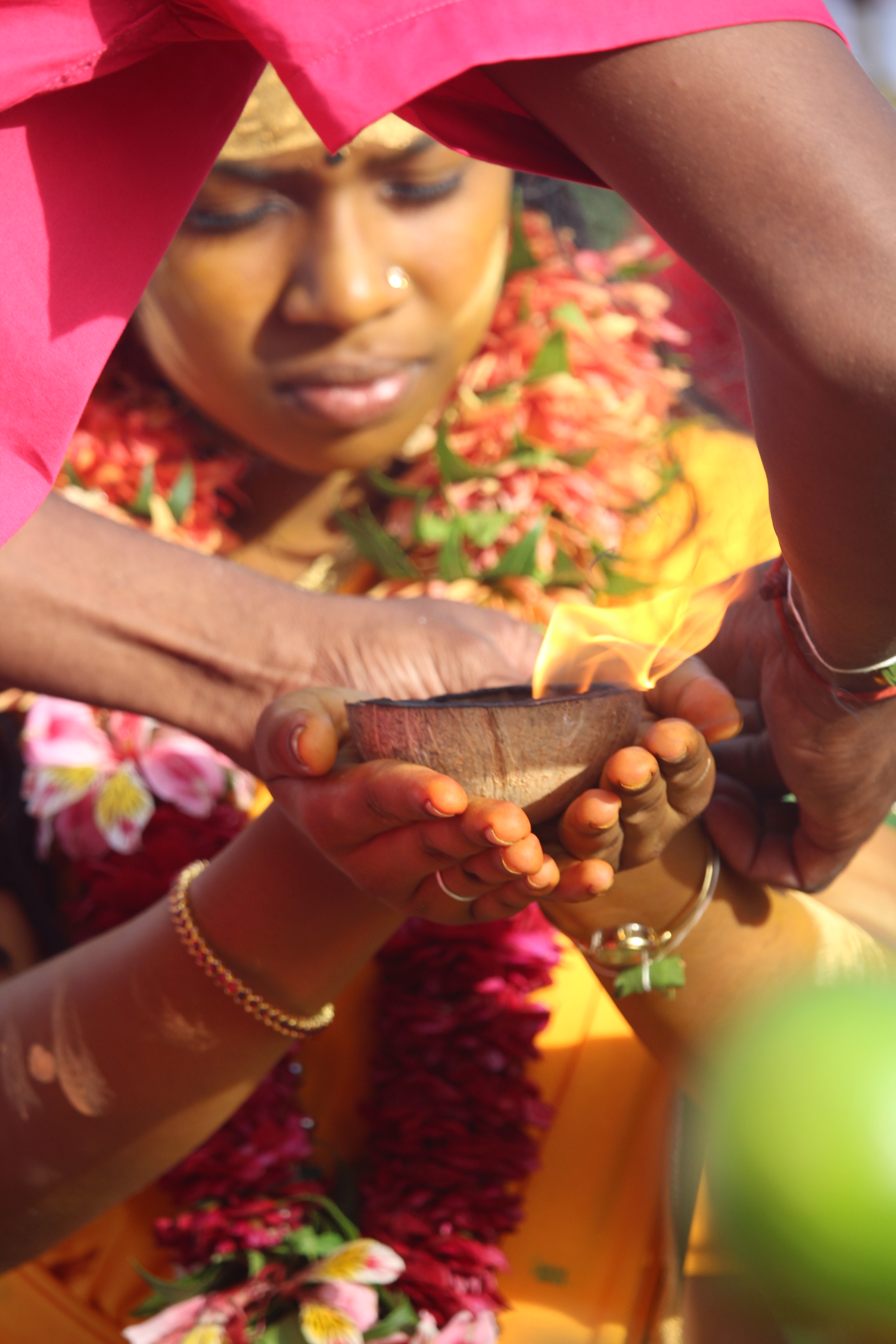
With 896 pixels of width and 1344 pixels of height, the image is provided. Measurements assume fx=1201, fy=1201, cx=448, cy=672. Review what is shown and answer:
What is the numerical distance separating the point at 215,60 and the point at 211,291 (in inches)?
38.2

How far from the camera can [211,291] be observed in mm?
1846

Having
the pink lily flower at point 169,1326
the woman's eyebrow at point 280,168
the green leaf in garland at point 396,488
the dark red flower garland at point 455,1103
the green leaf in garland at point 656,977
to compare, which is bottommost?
the dark red flower garland at point 455,1103

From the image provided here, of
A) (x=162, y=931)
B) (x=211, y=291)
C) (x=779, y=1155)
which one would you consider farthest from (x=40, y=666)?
(x=779, y=1155)

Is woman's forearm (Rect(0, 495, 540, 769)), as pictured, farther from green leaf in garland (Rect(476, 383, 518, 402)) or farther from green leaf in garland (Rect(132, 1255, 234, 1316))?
green leaf in garland (Rect(476, 383, 518, 402))

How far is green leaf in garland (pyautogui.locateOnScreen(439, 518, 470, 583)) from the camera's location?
1998mm

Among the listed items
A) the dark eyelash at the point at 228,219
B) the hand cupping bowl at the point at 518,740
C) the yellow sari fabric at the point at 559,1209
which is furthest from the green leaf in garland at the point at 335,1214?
the dark eyelash at the point at 228,219

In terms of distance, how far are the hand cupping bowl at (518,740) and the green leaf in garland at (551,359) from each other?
1.42 meters

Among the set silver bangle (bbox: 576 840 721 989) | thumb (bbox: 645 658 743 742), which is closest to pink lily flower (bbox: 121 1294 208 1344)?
silver bangle (bbox: 576 840 721 989)

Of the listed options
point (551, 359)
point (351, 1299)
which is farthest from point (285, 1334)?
point (551, 359)

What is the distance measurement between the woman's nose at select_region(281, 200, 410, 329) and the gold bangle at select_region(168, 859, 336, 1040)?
3.03 ft

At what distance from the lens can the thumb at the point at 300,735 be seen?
95cm

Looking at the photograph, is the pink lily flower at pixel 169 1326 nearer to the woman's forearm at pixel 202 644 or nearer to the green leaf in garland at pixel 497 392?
the woman's forearm at pixel 202 644

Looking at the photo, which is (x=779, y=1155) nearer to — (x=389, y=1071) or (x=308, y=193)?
(x=389, y=1071)

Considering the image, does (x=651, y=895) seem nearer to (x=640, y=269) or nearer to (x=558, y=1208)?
(x=558, y=1208)
